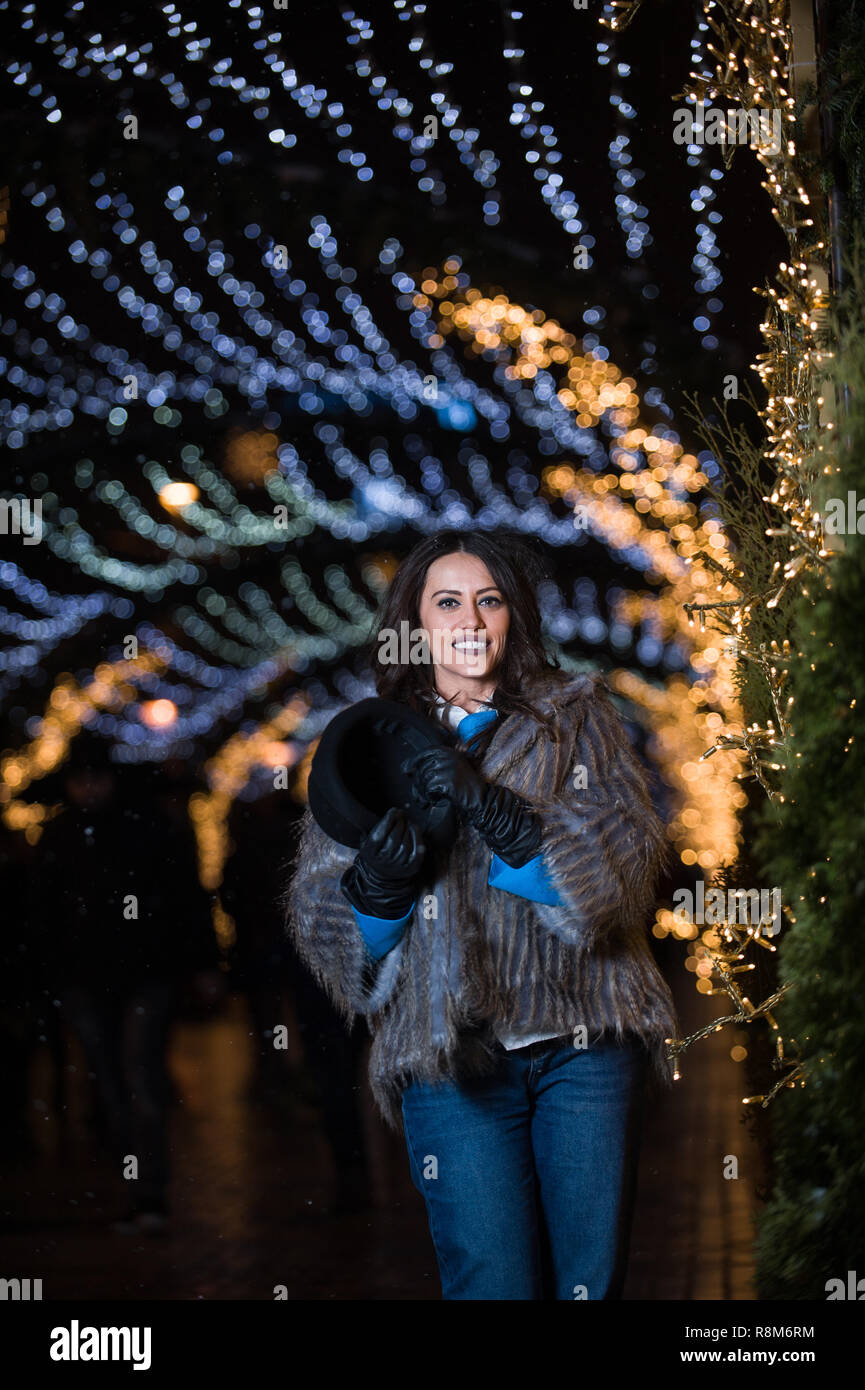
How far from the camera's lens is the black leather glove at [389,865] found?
A: 208cm

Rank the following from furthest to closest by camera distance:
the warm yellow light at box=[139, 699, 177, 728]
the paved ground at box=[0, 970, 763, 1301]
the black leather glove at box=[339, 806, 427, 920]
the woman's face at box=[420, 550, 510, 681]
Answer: the warm yellow light at box=[139, 699, 177, 728], the paved ground at box=[0, 970, 763, 1301], the woman's face at box=[420, 550, 510, 681], the black leather glove at box=[339, 806, 427, 920]

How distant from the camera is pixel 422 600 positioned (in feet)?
7.89

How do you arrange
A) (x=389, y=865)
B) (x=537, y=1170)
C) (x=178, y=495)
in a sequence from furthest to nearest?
(x=178, y=495) → (x=537, y=1170) → (x=389, y=865)

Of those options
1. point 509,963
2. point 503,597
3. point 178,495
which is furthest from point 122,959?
point 178,495

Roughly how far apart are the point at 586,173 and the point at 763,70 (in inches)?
45.8

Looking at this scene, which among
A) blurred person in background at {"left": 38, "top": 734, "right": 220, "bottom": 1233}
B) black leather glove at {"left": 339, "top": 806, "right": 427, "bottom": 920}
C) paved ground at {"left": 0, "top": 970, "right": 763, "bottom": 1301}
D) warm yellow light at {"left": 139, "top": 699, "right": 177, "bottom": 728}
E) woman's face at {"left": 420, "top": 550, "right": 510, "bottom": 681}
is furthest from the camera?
warm yellow light at {"left": 139, "top": 699, "right": 177, "bottom": 728}

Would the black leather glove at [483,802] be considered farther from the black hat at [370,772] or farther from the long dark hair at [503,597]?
the long dark hair at [503,597]

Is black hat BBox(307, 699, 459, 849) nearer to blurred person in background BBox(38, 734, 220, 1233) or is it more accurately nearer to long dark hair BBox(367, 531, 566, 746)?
long dark hair BBox(367, 531, 566, 746)

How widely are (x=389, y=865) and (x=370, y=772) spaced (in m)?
0.30

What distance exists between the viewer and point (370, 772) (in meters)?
2.34

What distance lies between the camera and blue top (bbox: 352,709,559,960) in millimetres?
2156

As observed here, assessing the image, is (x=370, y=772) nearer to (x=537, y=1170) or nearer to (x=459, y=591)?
(x=459, y=591)

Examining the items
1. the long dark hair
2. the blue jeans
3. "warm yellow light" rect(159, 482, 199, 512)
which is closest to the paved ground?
the blue jeans
